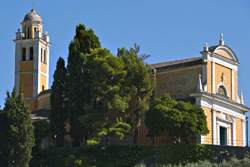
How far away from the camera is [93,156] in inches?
1690

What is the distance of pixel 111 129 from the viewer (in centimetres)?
4362

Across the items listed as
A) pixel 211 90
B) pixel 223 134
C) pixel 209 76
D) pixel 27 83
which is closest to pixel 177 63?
pixel 209 76

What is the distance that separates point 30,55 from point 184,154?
30817mm

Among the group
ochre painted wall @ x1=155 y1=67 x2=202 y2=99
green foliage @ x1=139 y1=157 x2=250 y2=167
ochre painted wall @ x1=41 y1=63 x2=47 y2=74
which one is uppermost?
ochre painted wall @ x1=41 y1=63 x2=47 y2=74

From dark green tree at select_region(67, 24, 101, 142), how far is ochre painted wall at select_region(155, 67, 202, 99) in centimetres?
570

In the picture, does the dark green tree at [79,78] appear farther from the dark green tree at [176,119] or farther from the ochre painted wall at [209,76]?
the ochre painted wall at [209,76]

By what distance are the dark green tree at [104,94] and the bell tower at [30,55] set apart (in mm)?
20671

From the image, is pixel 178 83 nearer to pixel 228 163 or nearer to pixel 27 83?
pixel 228 163

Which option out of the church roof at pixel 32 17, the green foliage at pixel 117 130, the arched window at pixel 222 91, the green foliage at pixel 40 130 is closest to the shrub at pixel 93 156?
the green foliage at pixel 117 130

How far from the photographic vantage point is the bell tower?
6606cm

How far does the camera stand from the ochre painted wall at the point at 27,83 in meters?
65.4

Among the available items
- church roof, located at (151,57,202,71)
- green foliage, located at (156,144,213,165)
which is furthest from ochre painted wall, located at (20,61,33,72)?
green foliage, located at (156,144,213,165)

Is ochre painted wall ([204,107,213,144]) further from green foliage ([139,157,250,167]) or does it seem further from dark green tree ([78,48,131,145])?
green foliage ([139,157,250,167])

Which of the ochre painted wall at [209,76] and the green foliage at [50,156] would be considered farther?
the ochre painted wall at [209,76]
